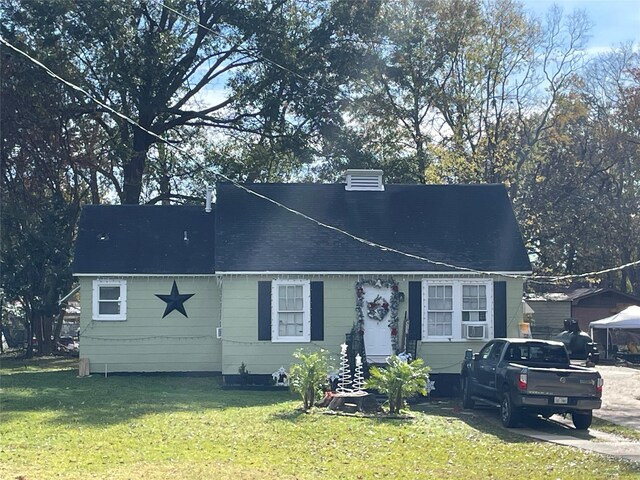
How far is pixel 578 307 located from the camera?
148 ft

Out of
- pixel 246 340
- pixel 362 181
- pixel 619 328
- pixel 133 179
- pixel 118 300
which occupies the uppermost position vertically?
pixel 133 179

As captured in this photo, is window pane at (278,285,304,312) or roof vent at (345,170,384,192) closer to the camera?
window pane at (278,285,304,312)

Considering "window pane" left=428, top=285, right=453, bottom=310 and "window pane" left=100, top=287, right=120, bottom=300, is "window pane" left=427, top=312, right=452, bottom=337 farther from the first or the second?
"window pane" left=100, top=287, right=120, bottom=300

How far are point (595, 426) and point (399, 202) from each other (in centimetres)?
997

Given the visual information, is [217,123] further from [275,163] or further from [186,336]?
[186,336]

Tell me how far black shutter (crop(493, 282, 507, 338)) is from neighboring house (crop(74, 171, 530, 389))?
0.03m

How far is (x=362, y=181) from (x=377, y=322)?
16.3 feet

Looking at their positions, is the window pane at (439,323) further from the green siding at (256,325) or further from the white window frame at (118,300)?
the white window frame at (118,300)

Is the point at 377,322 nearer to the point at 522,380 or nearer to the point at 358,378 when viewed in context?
the point at 358,378

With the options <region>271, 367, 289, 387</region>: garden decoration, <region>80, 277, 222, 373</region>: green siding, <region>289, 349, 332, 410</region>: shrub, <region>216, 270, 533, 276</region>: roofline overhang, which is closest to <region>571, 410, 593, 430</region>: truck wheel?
<region>289, 349, 332, 410</region>: shrub

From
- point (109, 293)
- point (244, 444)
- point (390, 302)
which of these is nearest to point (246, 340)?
point (390, 302)

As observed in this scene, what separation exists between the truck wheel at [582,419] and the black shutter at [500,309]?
625 cm

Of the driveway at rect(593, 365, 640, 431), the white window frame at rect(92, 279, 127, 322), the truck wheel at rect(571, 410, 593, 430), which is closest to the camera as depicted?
the truck wheel at rect(571, 410, 593, 430)

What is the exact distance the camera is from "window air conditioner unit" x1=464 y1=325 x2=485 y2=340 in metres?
23.8
